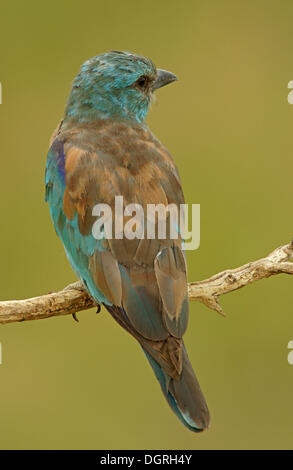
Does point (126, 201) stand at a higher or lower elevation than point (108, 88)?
lower

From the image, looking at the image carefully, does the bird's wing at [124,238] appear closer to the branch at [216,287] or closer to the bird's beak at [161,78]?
the branch at [216,287]

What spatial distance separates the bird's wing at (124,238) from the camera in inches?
127

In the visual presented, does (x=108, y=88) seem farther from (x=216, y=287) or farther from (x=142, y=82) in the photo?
(x=216, y=287)

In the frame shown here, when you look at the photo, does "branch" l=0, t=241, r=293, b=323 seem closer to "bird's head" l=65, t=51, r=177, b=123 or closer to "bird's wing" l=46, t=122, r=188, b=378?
A: "bird's wing" l=46, t=122, r=188, b=378

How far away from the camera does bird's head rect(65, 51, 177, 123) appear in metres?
3.92

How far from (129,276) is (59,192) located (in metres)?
0.60

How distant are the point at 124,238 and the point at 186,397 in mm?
640

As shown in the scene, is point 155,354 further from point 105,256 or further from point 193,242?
point 193,242

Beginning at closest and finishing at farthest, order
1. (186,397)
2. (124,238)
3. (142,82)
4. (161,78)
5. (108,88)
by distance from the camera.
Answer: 1. (186,397)
2. (124,238)
3. (108,88)
4. (142,82)
5. (161,78)

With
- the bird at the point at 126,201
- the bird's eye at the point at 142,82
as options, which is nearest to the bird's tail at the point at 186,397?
the bird at the point at 126,201

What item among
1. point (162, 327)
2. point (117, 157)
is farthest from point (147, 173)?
point (162, 327)

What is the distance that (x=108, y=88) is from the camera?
3.93 metres

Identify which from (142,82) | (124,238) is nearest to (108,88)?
(142,82)

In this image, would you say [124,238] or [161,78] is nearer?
[124,238]
